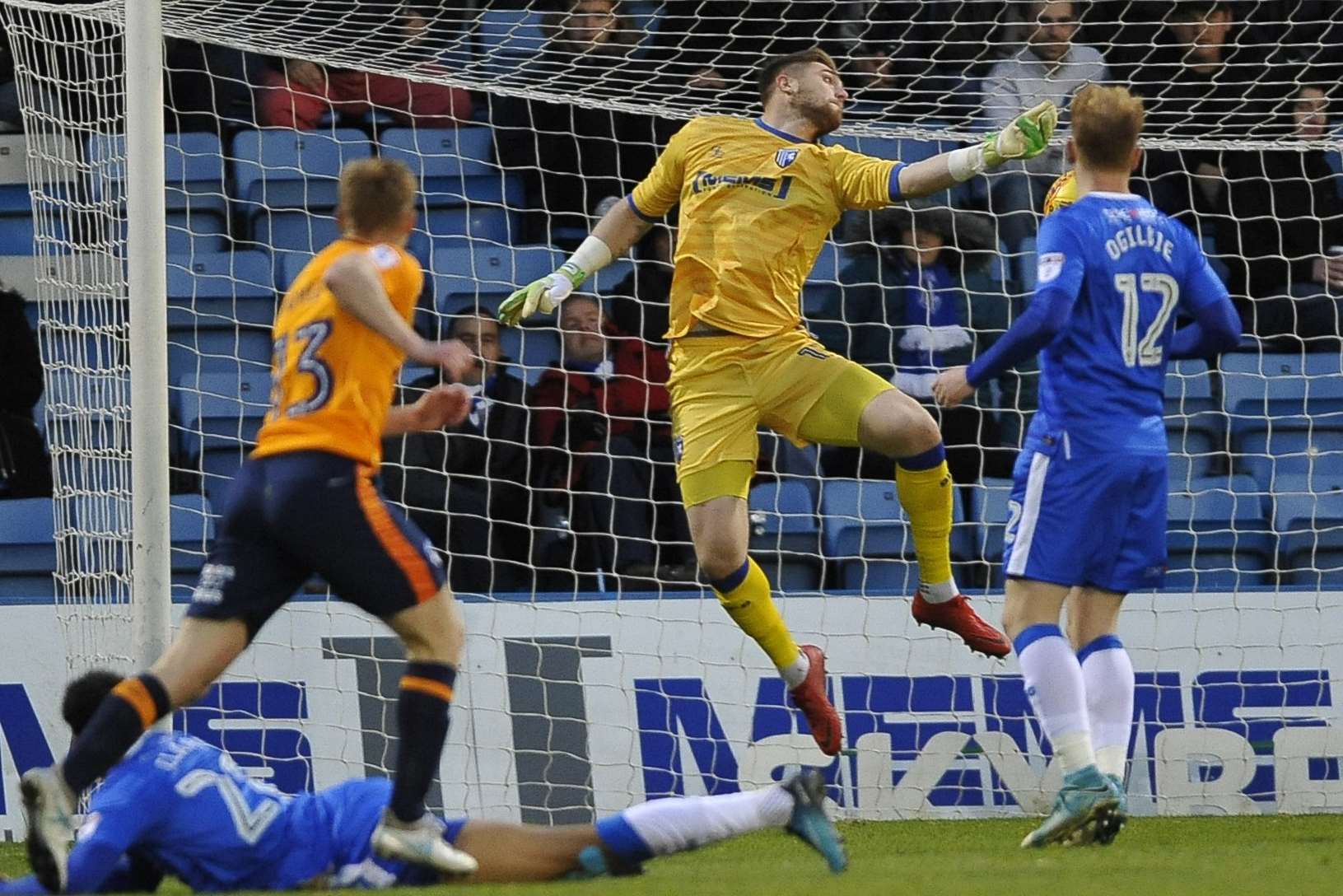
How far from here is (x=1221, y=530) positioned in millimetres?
7504

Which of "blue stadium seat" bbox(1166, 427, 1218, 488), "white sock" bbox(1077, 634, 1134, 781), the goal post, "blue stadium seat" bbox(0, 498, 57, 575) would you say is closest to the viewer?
"white sock" bbox(1077, 634, 1134, 781)

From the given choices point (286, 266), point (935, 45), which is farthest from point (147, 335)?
point (935, 45)

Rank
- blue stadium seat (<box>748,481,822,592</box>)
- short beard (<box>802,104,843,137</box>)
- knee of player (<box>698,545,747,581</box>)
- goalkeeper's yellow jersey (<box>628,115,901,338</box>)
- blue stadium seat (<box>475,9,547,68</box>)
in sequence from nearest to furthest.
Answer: knee of player (<box>698,545,747,581</box>), goalkeeper's yellow jersey (<box>628,115,901,338</box>), short beard (<box>802,104,843,137</box>), blue stadium seat (<box>748,481,822,592</box>), blue stadium seat (<box>475,9,547,68</box>)

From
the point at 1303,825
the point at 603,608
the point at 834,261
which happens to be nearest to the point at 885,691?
the point at 603,608

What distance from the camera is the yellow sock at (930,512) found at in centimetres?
615

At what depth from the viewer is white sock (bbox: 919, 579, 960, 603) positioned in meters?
6.14

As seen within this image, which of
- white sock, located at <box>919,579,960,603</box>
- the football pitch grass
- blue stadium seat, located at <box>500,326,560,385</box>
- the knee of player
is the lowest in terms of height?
the football pitch grass

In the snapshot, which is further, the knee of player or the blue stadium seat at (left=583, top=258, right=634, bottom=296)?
the blue stadium seat at (left=583, top=258, right=634, bottom=296)

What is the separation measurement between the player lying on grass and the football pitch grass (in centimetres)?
9

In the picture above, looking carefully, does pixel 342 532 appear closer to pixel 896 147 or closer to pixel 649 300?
pixel 649 300

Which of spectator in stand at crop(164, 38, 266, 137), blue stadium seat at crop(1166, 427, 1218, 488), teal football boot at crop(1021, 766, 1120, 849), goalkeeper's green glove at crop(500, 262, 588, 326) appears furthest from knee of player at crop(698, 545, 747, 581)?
spectator in stand at crop(164, 38, 266, 137)

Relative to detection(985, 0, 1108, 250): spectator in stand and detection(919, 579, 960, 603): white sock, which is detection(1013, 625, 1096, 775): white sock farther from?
detection(985, 0, 1108, 250): spectator in stand

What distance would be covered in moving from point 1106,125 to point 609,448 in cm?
292

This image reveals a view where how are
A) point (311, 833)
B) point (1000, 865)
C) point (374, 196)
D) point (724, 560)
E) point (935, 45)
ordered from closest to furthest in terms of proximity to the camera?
point (311, 833), point (374, 196), point (1000, 865), point (724, 560), point (935, 45)
